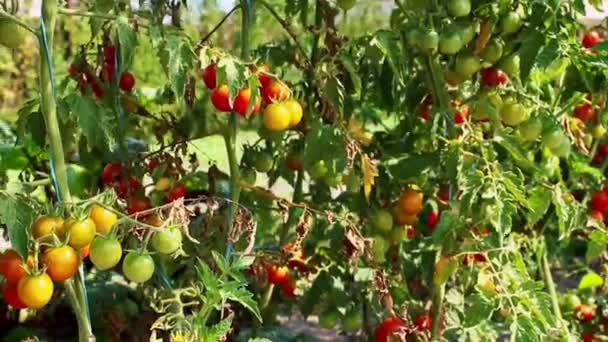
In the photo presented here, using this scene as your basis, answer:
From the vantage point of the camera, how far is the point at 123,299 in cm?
249

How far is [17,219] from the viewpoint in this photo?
1.37 meters

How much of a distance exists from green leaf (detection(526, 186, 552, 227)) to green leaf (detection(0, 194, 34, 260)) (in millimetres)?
1071

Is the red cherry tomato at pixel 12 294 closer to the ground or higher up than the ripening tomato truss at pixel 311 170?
closer to the ground

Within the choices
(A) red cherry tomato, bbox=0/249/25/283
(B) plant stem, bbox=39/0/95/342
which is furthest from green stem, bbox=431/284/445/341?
(A) red cherry tomato, bbox=0/249/25/283

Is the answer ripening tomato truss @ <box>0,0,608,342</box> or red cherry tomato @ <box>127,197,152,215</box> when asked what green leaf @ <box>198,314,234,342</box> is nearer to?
ripening tomato truss @ <box>0,0,608,342</box>

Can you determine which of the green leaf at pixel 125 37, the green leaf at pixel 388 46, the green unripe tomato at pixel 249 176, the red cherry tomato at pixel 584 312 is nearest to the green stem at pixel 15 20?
the green leaf at pixel 125 37

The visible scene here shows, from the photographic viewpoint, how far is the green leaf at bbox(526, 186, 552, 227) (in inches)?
80.4

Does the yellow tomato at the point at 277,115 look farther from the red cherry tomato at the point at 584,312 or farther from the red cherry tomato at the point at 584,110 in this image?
the red cherry tomato at the point at 584,312

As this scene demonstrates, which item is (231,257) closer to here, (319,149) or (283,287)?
(319,149)

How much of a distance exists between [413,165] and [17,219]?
96 centimetres

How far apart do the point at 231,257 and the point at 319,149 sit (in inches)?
10.7

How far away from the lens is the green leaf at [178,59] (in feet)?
4.76

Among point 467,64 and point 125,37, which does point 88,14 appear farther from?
point 467,64

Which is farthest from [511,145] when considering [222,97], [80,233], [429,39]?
[80,233]
